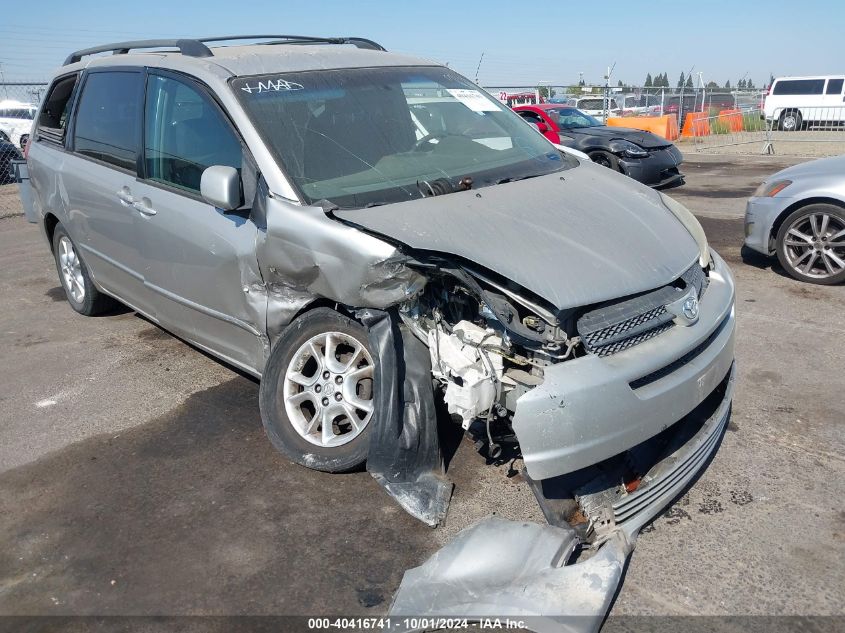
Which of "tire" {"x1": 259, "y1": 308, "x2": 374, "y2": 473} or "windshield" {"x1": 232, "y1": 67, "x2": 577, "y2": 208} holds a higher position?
"windshield" {"x1": 232, "y1": 67, "x2": 577, "y2": 208}

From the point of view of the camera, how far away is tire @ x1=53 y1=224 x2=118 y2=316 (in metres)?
5.81

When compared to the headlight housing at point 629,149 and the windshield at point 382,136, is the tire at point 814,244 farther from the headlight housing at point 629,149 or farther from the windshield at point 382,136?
the headlight housing at point 629,149

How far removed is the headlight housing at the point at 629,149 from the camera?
11.5 meters

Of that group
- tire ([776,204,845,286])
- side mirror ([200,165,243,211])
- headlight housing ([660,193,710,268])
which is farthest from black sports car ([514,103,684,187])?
side mirror ([200,165,243,211])

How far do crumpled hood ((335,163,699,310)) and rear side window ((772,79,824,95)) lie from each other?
26111 millimetres

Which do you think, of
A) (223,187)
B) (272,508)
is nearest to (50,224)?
(223,187)

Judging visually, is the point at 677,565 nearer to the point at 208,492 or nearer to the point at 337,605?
the point at 337,605

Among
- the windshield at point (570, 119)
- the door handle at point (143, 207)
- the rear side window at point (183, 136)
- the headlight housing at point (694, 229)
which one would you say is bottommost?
the windshield at point (570, 119)

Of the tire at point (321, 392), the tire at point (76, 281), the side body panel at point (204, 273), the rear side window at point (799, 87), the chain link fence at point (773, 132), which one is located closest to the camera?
the tire at point (321, 392)

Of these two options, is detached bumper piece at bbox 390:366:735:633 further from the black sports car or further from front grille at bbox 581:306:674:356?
the black sports car

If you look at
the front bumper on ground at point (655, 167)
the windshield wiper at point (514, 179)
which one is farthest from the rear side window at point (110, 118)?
the front bumper on ground at point (655, 167)

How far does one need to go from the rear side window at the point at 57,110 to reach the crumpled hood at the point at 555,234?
11.4ft

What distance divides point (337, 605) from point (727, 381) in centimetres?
200

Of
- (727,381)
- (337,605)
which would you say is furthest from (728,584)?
(337,605)
